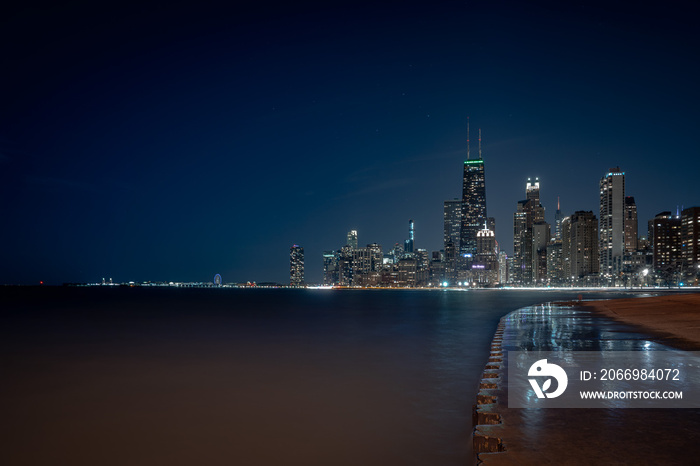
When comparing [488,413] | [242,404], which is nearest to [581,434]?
[488,413]

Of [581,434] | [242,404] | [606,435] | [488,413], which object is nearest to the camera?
[606,435]

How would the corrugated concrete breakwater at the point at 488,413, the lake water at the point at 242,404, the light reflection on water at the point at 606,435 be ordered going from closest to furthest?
the light reflection on water at the point at 606,435 < the corrugated concrete breakwater at the point at 488,413 < the lake water at the point at 242,404

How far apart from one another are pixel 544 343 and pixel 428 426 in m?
10.7

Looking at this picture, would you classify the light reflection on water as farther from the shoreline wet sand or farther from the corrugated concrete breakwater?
the corrugated concrete breakwater

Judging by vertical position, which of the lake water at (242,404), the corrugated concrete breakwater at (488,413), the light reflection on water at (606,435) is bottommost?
the lake water at (242,404)

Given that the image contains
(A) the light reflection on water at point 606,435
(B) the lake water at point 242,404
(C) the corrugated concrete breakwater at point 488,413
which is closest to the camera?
(A) the light reflection on water at point 606,435

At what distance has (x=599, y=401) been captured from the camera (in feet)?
32.7

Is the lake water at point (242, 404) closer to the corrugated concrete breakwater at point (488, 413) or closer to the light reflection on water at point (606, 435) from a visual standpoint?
the corrugated concrete breakwater at point (488, 413)

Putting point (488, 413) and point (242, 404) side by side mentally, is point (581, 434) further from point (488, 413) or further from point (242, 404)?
point (242, 404)

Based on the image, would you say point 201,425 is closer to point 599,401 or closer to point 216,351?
point 599,401

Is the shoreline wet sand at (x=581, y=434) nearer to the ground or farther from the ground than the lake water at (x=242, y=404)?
farther from the ground

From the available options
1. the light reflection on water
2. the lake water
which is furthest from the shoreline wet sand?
the lake water

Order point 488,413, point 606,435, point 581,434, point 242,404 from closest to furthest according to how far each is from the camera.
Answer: point 606,435 → point 581,434 → point 488,413 → point 242,404

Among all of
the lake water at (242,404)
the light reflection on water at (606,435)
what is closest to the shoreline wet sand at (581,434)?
the light reflection on water at (606,435)
